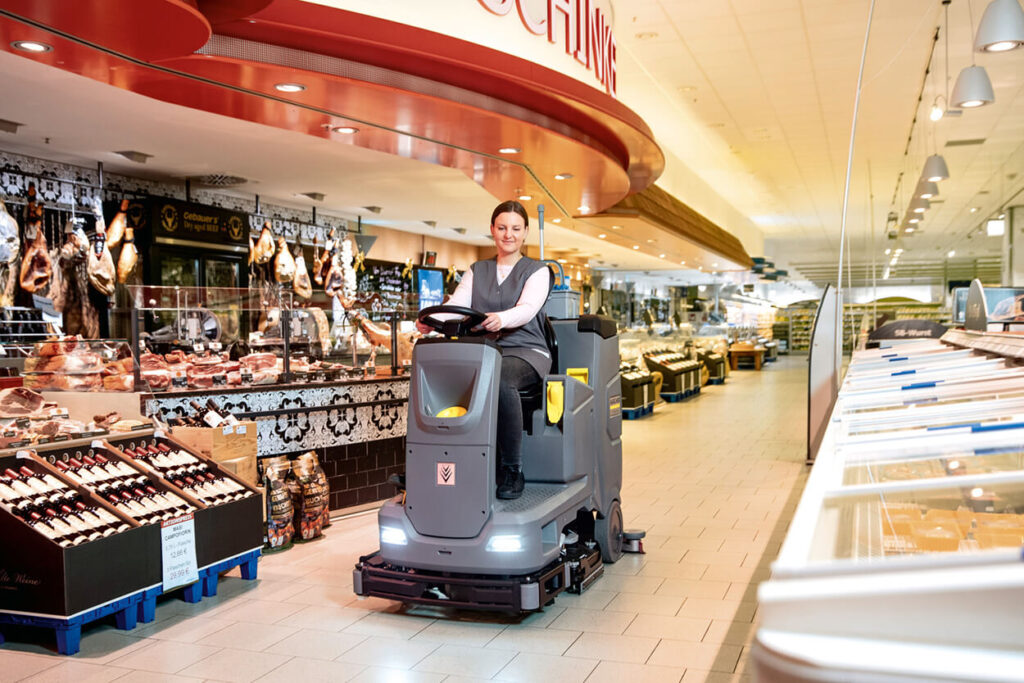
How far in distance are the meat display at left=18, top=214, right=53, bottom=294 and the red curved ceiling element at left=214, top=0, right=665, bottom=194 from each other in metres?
4.21

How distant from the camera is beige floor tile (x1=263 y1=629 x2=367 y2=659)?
376 centimetres

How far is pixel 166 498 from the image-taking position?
4.47 m

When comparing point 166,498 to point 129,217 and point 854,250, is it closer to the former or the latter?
point 129,217

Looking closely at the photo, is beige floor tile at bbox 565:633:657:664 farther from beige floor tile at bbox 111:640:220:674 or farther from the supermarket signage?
the supermarket signage

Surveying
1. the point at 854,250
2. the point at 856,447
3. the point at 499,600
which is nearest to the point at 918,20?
the point at 499,600

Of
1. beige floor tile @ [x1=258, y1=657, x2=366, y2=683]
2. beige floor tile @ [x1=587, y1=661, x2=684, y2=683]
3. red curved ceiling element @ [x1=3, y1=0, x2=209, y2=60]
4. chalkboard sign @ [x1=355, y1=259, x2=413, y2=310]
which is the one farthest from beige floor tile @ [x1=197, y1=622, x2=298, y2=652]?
chalkboard sign @ [x1=355, y1=259, x2=413, y2=310]

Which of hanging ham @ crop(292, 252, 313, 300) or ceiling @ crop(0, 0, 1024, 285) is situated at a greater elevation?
ceiling @ crop(0, 0, 1024, 285)

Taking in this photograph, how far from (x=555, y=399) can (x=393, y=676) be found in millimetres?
1606

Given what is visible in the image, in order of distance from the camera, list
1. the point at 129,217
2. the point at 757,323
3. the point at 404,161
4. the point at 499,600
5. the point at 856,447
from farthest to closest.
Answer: the point at 757,323 → the point at 129,217 → the point at 404,161 → the point at 499,600 → the point at 856,447

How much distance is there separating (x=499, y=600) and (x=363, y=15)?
311 centimetres

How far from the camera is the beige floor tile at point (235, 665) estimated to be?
350 centimetres

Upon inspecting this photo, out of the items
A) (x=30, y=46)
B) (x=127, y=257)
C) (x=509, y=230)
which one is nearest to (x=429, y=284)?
(x=127, y=257)

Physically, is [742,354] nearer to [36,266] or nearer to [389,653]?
[36,266]

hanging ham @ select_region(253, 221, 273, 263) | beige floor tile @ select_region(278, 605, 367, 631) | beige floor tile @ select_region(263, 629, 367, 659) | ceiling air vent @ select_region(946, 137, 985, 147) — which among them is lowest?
beige floor tile @ select_region(278, 605, 367, 631)
